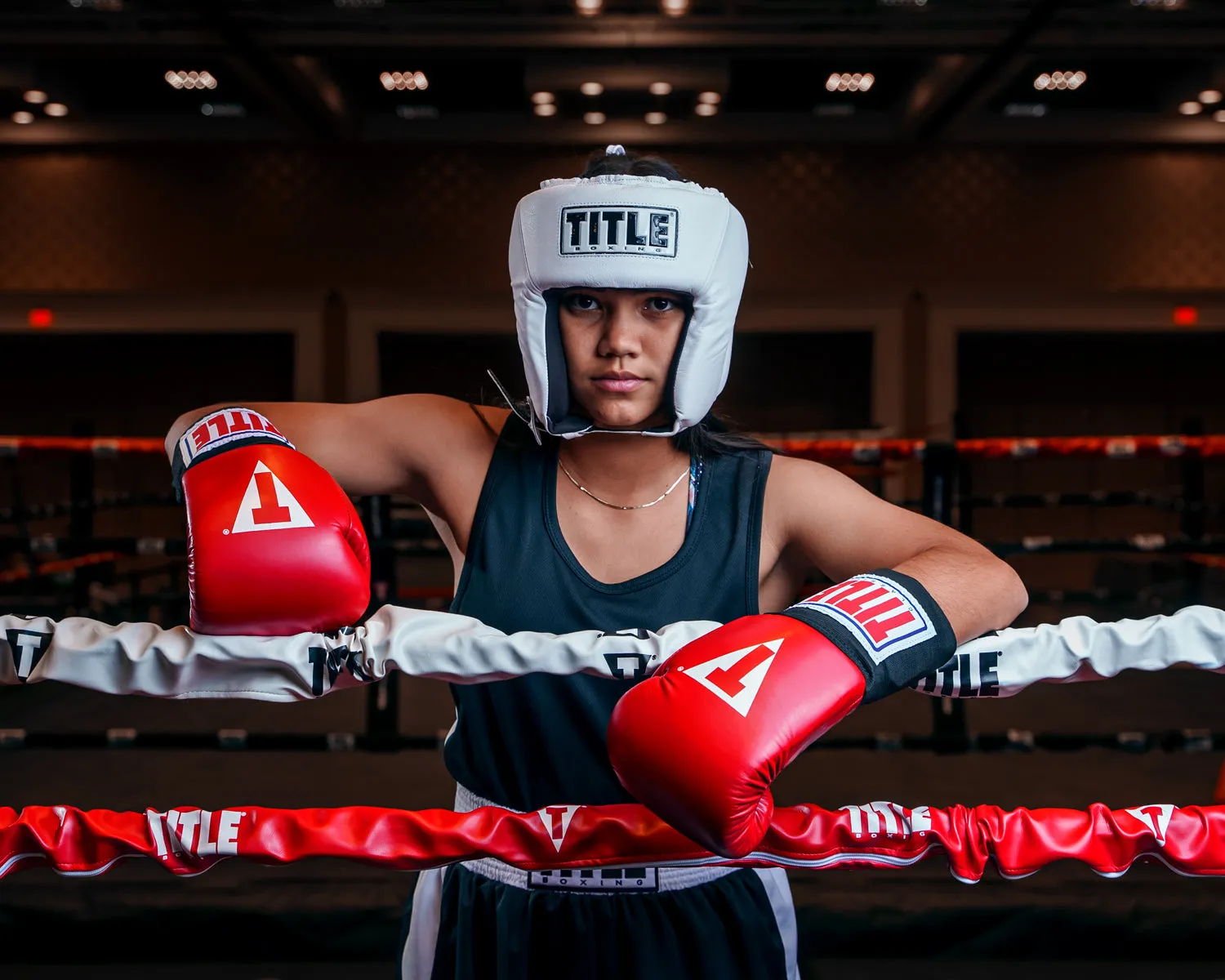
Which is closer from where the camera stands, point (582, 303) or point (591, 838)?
point (591, 838)

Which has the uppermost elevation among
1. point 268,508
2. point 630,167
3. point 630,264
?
point 630,167

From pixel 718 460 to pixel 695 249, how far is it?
259mm

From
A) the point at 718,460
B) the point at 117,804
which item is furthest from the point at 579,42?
the point at 718,460

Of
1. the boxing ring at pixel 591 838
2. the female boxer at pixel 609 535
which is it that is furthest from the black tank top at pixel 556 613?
the boxing ring at pixel 591 838

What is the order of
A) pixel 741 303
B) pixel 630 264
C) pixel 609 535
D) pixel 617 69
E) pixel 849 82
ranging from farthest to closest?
pixel 849 82 < pixel 617 69 < pixel 741 303 < pixel 609 535 < pixel 630 264

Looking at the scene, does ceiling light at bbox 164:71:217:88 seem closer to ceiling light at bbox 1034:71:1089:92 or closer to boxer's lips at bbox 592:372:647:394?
ceiling light at bbox 1034:71:1089:92

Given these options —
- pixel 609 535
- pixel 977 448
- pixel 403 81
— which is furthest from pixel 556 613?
pixel 403 81

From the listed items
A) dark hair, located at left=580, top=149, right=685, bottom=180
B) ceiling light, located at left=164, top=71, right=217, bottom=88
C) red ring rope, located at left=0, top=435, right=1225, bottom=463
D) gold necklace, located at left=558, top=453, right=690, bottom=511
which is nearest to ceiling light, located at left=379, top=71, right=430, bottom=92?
ceiling light, located at left=164, top=71, right=217, bottom=88

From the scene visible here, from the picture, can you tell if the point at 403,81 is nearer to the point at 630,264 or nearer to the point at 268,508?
the point at 630,264

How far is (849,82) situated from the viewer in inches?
206

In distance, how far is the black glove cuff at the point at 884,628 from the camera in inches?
24.3

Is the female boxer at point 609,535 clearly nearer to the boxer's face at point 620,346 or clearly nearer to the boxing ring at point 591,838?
the boxer's face at point 620,346

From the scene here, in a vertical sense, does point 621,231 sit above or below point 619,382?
above

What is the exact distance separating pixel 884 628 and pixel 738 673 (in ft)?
0.39
